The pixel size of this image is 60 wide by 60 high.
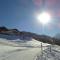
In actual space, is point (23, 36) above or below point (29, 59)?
above

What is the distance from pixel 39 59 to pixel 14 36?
13957 mm

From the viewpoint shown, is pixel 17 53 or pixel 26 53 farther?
pixel 26 53

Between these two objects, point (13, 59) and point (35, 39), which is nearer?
point (13, 59)

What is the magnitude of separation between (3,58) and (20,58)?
4.51ft

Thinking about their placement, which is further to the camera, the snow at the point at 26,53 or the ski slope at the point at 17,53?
the snow at the point at 26,53

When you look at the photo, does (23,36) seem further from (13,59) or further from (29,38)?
(13,59)

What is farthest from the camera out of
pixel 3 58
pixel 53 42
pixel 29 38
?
pixel 29 38

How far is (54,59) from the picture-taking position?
40.8 feet

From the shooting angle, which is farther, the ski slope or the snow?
the snow

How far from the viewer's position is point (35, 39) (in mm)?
26578

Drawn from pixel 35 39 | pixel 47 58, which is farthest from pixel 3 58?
pixel 35 39

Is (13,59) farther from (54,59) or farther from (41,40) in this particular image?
(41,40)

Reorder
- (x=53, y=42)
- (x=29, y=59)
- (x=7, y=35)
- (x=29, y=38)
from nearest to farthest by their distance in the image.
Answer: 1. (x=29, y=59)
2. (x=53, y=42)
3. (x=7, y=35)
4. (x=29, y=38)

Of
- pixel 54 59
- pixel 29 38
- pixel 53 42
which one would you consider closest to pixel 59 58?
pixel 54 59
